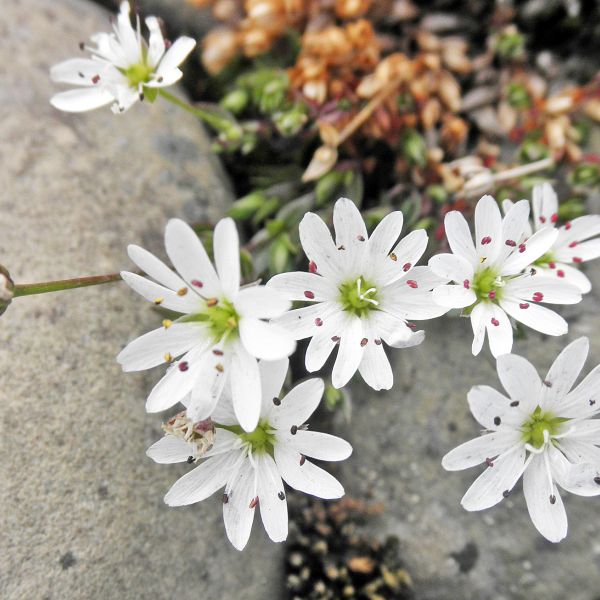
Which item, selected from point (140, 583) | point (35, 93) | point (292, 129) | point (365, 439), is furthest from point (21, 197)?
point (365, 439)

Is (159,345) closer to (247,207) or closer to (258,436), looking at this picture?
(258,436)

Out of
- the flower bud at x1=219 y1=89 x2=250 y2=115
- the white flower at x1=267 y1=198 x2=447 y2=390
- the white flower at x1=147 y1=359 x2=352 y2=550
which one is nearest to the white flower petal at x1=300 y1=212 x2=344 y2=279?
the white flower at x1=267 y1=198 x2=447 y2=390

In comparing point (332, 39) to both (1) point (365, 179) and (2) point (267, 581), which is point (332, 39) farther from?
(2) point (267, 581)

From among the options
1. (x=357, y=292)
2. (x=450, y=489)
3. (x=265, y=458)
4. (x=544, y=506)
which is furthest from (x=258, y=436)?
(x=450, y=489)

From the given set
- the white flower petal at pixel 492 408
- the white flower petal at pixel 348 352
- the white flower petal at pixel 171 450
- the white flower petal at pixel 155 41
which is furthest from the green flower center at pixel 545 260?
the white flower petal at pixel 155 41

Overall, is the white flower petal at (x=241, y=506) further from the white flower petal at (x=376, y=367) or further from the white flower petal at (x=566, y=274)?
the white flower petal at (x=566, y=274)

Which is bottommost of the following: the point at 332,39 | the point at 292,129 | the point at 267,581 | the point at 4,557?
the point at 267,581
